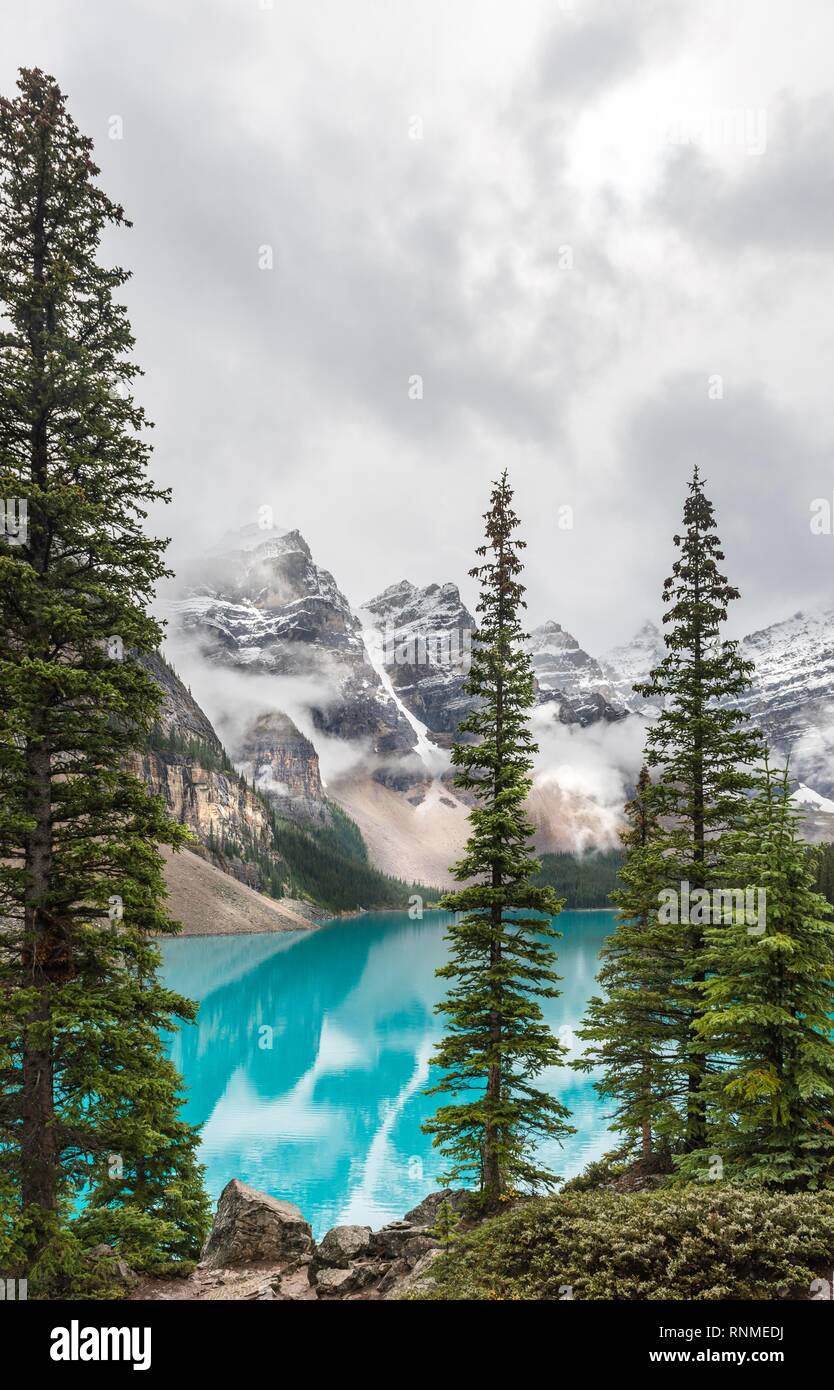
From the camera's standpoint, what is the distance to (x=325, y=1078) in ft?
175

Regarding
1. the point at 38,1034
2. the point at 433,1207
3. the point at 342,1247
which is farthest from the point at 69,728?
the point at 433,1207

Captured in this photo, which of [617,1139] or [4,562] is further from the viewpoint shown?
[617,1139]

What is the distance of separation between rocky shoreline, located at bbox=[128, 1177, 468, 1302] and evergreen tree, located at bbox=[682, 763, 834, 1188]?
5.83 meters

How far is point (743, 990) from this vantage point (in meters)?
12.4

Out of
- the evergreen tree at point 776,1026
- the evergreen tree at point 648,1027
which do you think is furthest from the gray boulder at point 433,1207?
the evergreen tree at point 776,1026

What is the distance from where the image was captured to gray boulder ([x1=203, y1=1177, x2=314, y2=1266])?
17358 mm

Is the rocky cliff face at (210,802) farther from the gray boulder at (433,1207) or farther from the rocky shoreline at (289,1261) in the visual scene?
the rocky shoreline at (289,1261)

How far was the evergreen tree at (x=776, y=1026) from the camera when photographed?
1153 cm

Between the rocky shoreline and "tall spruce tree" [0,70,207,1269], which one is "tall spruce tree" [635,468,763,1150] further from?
"tall spruce tree" [0,70,207,1269]

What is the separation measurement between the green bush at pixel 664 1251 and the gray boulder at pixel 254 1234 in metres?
9.91

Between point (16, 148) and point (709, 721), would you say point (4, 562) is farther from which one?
point (709, 721)
